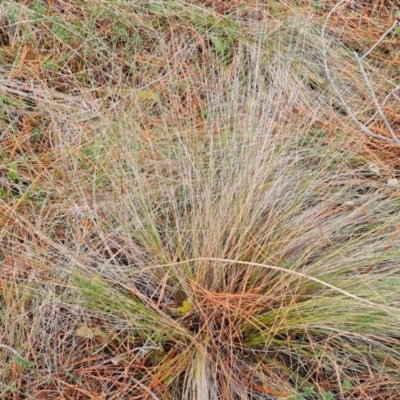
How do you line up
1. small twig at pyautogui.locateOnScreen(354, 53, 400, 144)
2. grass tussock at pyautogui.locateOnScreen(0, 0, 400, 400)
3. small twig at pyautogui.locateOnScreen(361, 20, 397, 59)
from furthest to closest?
small twig at pyautogui.locateOnScreen(361, 20, 397, 59), small twig at pyautogui.locateOnScreen(354, 53, 400, 144), grass tussock at pyautogui.locateOnScreen(0, 0, 400, 400)

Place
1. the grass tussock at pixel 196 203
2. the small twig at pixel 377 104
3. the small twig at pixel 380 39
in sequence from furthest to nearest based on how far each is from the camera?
the small twig at pixel 380 39 → the small twig at pixel 377 104 → the grass tussock at pixel 196 203

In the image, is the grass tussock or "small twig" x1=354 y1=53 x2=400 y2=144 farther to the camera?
"small twig" x1=354 y1=53 x2=400 y2=144

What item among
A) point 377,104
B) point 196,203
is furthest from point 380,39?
point 196,203

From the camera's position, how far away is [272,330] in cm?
145

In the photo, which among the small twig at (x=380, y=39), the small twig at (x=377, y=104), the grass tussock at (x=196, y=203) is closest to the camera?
the grass tussock at (x=196, y=203)

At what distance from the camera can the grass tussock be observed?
148 cm

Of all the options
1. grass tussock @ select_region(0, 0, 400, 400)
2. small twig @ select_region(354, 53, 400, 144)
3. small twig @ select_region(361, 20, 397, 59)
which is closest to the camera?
grass tussock @ select_region(0, 0, 400, 400)

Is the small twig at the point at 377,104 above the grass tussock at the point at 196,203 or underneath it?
above

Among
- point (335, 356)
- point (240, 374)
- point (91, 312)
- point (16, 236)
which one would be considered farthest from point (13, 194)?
point (335, 356)

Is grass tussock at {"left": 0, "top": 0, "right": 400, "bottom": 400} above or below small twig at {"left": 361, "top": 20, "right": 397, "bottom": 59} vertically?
below

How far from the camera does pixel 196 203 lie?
65.7 inches

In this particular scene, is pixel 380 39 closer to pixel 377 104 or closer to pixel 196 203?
pixel 377 104

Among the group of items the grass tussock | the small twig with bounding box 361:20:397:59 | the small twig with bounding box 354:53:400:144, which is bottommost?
the grass tussock

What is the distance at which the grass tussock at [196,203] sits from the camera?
148 centimetres
